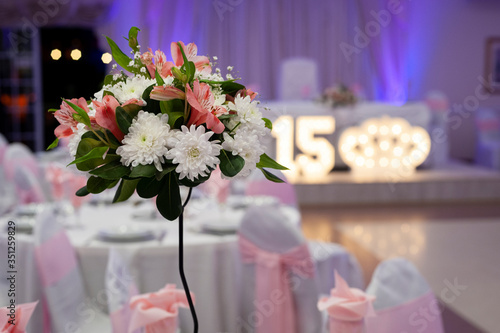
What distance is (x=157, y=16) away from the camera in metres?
9.64

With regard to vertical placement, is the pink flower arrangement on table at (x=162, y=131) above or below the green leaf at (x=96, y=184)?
above

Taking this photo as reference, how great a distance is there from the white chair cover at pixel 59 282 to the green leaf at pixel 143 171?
1.28 metres

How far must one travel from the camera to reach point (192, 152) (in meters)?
0.94

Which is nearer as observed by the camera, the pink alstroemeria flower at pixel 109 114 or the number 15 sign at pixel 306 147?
the pink alstroemeria flower at pixel 109 114

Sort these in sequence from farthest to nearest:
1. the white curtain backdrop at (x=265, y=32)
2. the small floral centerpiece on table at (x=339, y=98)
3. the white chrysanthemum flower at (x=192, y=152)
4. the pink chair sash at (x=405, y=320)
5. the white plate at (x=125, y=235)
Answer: the white curtain backdrop at (x=265, y=32) → the small floral centerpiece on table at (x=339, y=98) → the white plate at (x=125, y=235) → the pink chair sash at (x=405, y=320) → the white chrysanthemum flower at (x=192, y=152)

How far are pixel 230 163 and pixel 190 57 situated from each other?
0.23 metres

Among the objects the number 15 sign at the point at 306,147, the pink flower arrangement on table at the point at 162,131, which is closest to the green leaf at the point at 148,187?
the pink flower arrangement on table at the point at 162,131

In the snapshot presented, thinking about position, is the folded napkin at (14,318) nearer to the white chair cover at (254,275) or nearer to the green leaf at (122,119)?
the green leaf at (122,119)

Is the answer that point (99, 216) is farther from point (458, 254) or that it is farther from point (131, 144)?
point (458, 254)

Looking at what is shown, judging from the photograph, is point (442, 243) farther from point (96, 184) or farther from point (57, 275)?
point (96, 184)

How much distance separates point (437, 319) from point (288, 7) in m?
9.26

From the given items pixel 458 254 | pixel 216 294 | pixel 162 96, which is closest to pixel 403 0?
pixel 458 254

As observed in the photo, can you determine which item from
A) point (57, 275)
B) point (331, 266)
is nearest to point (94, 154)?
point (57, 275)

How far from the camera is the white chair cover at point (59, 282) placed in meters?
2.08
